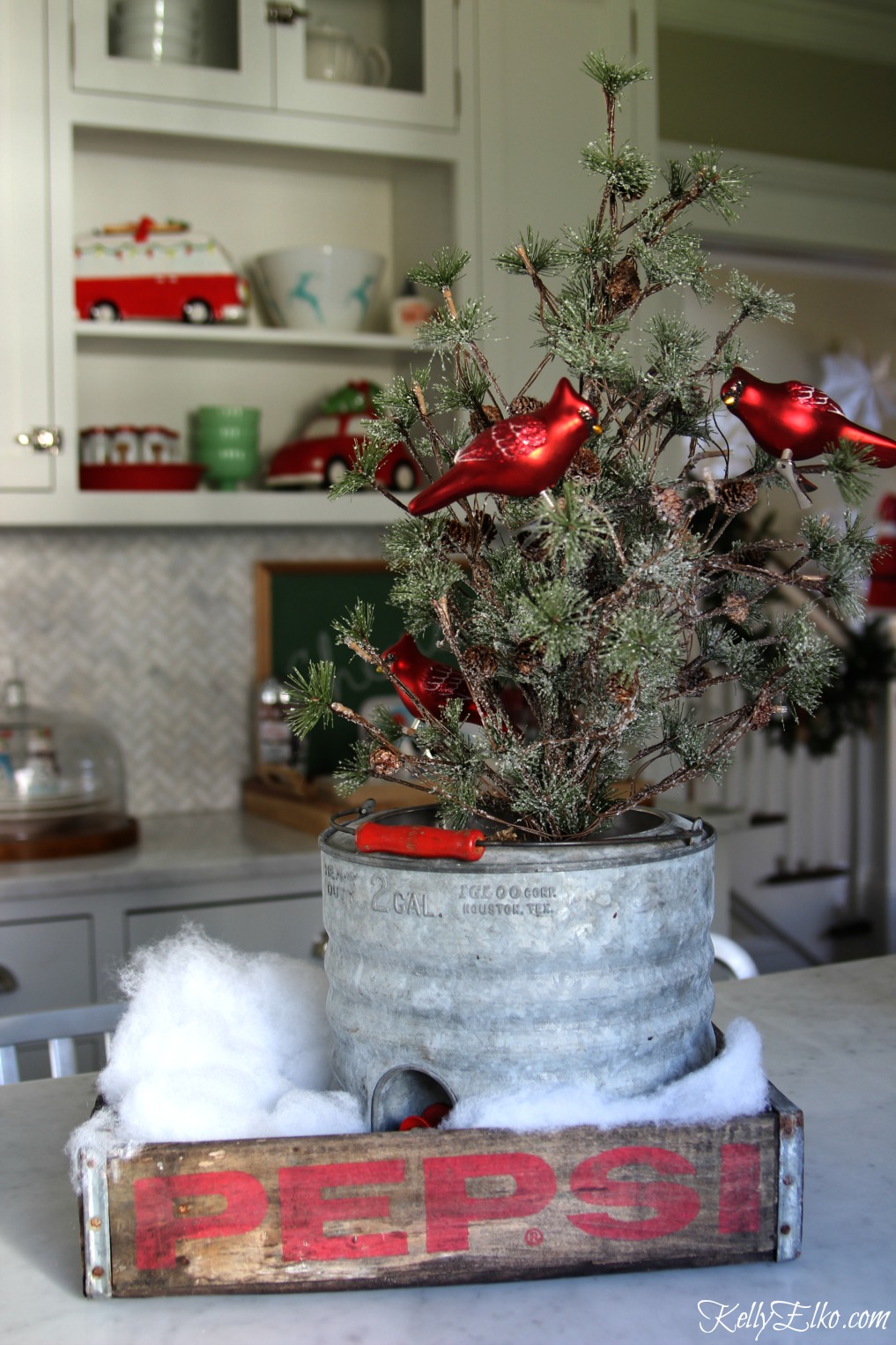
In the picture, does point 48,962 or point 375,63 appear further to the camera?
point 375,63

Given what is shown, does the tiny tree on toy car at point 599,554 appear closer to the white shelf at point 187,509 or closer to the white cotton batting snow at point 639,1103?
the white cotton batting snow at point 639,1103

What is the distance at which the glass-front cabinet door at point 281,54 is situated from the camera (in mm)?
2168

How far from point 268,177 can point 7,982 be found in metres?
1.66

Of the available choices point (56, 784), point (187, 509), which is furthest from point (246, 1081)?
point (187, 509)

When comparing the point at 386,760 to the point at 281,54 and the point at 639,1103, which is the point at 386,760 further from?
the point at 281,54

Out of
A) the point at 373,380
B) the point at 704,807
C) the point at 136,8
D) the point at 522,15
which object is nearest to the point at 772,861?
the point at 704,807

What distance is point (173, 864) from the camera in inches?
80.7

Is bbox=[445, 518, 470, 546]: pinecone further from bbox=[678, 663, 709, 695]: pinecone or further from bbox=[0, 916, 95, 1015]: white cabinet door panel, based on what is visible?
bbox=[0, 916, 95, 1015]: white cabinet door panel

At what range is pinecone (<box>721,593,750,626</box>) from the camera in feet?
2.32

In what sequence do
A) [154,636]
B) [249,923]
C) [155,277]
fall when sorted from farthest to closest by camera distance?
1. [154,636]
2. [155,277]
3. [249,923]

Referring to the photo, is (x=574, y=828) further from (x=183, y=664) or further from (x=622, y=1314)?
(x=183, y=664)

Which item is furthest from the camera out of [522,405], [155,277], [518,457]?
[155,277]

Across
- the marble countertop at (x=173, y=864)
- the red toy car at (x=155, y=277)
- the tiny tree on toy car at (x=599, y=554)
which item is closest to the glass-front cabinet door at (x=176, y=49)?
the red toy car at (x=155, y=277)

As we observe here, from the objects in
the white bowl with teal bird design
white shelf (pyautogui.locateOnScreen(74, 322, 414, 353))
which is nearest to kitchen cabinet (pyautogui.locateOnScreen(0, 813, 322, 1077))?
white shelf (pyautogui.locateOnScreen(74, 322, 414, 353))
